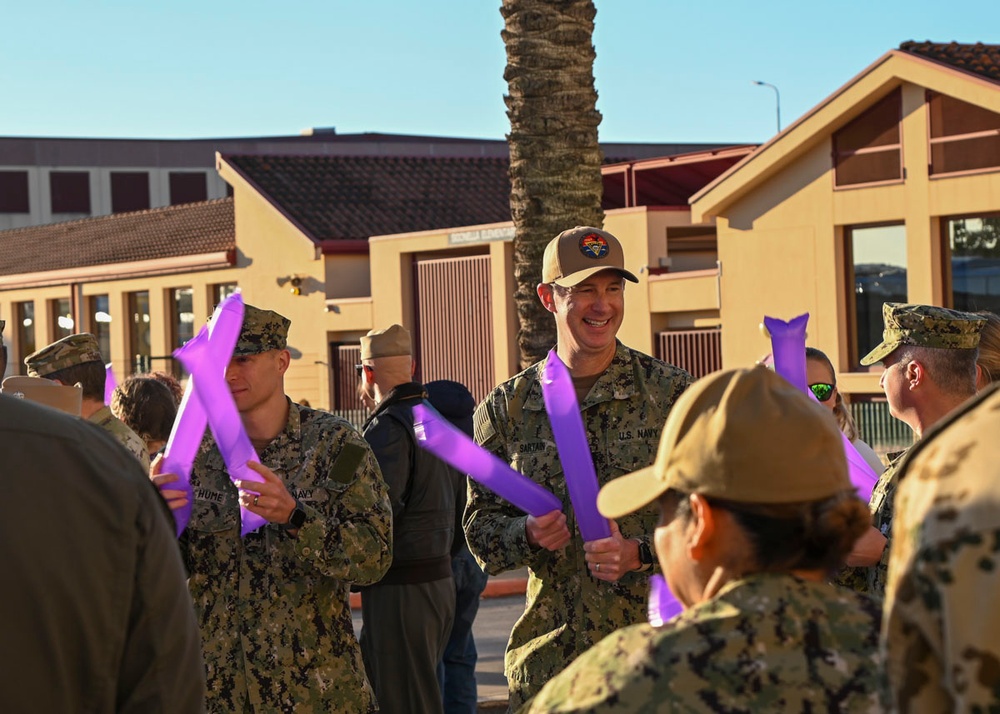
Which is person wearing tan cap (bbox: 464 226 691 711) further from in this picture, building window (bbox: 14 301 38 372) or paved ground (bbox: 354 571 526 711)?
building window (bbox: 14 301 38 372)

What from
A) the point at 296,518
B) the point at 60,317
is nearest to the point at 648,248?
the point at 60,317

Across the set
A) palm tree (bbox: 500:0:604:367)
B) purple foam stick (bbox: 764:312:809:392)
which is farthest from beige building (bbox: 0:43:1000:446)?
purple foam stick (bbox: 764:312:809:392)

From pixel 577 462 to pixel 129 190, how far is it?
191 ft

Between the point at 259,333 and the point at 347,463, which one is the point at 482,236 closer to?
the point at 259,333

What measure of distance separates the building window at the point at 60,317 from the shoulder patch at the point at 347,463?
3574 centimetres

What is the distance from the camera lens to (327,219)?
108 feet

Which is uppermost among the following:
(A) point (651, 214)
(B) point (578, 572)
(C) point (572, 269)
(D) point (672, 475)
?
(A) point (651, 214)

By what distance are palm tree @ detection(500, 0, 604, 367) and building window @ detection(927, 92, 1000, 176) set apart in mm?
13430

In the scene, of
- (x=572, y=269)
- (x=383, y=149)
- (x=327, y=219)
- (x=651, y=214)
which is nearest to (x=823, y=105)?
(x=651, y=214)

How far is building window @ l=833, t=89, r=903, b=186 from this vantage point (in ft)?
73.8

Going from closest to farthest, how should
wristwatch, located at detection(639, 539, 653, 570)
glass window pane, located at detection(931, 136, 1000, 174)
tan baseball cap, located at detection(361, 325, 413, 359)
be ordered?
wristwatch, located at detection(639, 539, 653, 570), tan baseball cap, located at detection(361, 325, 413, 359), glass window pane, located at detection(931, 136, 1000, 174)

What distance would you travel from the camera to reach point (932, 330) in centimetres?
424

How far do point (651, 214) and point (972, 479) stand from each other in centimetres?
2416

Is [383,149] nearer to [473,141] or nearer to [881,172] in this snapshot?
[473,141]
